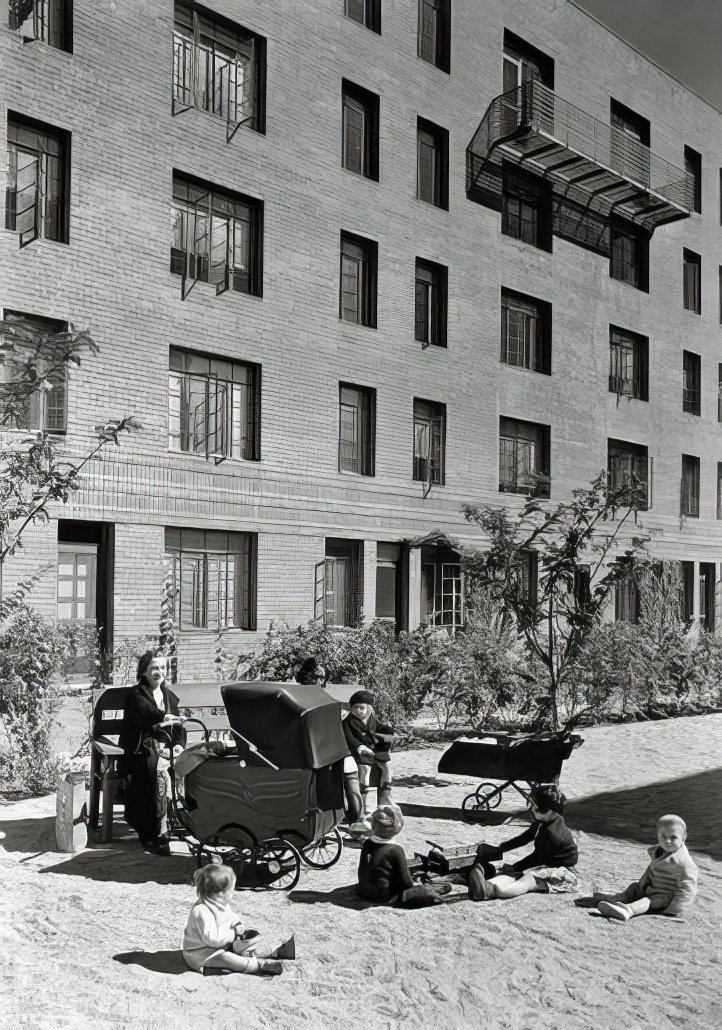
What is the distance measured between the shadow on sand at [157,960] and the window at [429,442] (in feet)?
64.7

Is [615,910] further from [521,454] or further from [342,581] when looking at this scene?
[521,454]

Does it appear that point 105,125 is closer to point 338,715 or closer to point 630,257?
point 338,715

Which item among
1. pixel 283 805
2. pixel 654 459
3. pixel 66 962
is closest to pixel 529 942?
pixel 283 805

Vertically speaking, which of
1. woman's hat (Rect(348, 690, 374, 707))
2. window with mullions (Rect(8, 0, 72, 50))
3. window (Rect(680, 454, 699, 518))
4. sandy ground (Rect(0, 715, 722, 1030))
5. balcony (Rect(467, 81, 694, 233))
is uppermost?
balcony (Rect(467, 81, 694, 233))

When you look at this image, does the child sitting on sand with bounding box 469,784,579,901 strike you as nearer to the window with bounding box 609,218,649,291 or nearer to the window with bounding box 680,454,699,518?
the window with bounding box 609,218,649,291

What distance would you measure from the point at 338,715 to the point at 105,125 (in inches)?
567

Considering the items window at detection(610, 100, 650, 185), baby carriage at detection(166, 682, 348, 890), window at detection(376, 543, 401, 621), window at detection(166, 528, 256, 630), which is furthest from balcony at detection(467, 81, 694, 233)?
baby carriage at detection(166, 682, 348, 890)

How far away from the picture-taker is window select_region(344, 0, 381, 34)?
25.6m

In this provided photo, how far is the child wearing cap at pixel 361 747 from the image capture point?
37.2 ft

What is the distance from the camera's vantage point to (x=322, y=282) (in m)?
24.3

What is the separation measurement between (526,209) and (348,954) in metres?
26.3

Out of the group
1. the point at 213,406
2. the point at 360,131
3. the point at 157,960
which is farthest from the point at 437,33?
the point at 157,960

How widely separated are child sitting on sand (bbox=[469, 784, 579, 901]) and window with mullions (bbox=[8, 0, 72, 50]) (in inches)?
644

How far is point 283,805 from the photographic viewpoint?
30.9ft
